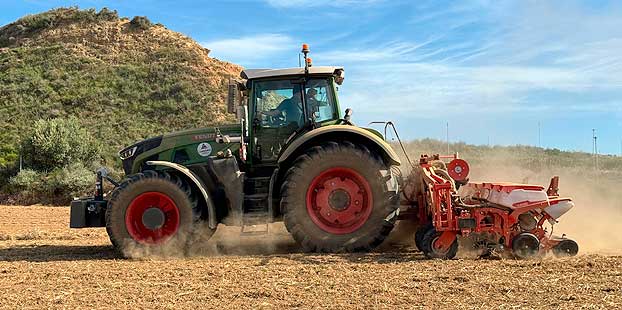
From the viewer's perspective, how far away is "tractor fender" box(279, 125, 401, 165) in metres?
7.73

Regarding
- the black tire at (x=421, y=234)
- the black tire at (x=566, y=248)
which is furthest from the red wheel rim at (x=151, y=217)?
the black tire at (x=566, y=248)

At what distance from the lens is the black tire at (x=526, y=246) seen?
22.9ft

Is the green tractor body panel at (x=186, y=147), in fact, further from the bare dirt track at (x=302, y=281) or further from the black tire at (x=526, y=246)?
the black tire at (x=526, y=246)

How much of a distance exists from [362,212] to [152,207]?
2.84 m

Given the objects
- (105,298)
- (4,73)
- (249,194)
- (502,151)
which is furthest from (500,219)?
(4,73)

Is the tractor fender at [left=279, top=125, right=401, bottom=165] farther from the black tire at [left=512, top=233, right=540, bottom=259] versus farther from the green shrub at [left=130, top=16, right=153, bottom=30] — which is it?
the green shrub at [left=130, top=16, right=153, bottom=30]

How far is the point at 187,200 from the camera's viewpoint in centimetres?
769

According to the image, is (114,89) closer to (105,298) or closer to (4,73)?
(4,73)

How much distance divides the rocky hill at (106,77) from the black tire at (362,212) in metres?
23.2

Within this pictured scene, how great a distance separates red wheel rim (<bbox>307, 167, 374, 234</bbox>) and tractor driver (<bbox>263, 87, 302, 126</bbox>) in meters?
0.96

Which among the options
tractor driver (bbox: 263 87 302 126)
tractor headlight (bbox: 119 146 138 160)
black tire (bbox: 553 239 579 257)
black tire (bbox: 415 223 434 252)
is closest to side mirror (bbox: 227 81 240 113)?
tractor driver (bbox: 263 87 302 126)

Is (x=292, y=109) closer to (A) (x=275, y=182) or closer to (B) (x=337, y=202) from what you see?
(A) (x=275, y=182)

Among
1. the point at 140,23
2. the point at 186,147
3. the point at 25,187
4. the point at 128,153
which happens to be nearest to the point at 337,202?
the point at 186,147

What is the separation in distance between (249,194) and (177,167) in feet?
3.44
